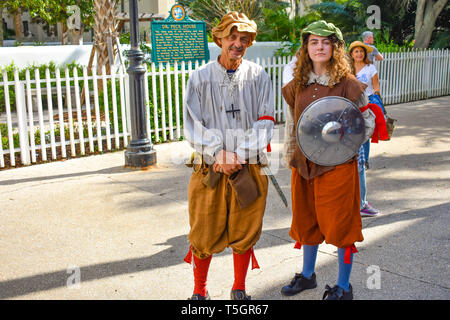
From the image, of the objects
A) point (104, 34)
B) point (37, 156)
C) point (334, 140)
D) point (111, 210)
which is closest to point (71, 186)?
point (111, 210)

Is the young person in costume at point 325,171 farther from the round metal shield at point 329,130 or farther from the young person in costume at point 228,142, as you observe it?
the young person in costume at point 228,142

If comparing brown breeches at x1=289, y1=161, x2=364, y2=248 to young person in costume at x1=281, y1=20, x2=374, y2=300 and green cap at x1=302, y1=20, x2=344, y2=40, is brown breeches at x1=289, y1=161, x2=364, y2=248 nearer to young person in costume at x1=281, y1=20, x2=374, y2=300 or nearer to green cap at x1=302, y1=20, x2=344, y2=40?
young person in costume at x1=281, y1=20, x2=374, y2=300

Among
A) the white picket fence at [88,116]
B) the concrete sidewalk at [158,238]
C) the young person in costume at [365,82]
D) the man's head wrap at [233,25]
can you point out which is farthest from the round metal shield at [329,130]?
the white picket fence at [88,116]

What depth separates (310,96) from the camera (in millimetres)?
3143

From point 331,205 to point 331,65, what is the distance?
0.88m

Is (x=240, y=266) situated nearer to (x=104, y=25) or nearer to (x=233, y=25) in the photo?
(x=233, y=25)

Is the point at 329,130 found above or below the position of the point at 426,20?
below

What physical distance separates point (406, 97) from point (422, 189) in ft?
30.7

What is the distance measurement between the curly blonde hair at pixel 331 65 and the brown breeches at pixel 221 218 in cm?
73

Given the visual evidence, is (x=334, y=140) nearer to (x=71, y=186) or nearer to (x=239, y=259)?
(x=239, y=259)

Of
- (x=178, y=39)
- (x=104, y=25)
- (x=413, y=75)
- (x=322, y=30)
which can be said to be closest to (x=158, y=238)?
(x=322, y=30)

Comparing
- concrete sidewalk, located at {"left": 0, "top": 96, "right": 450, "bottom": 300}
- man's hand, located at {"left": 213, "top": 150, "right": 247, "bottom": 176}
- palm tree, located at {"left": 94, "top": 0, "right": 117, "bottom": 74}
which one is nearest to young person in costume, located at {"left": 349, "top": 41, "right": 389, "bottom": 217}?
concrete sidewalk, located at {"left": 0, "top": 96, "right": 450, "bottom": 300}

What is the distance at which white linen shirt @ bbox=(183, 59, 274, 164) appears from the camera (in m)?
3.05

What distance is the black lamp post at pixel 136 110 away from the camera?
6891mm
